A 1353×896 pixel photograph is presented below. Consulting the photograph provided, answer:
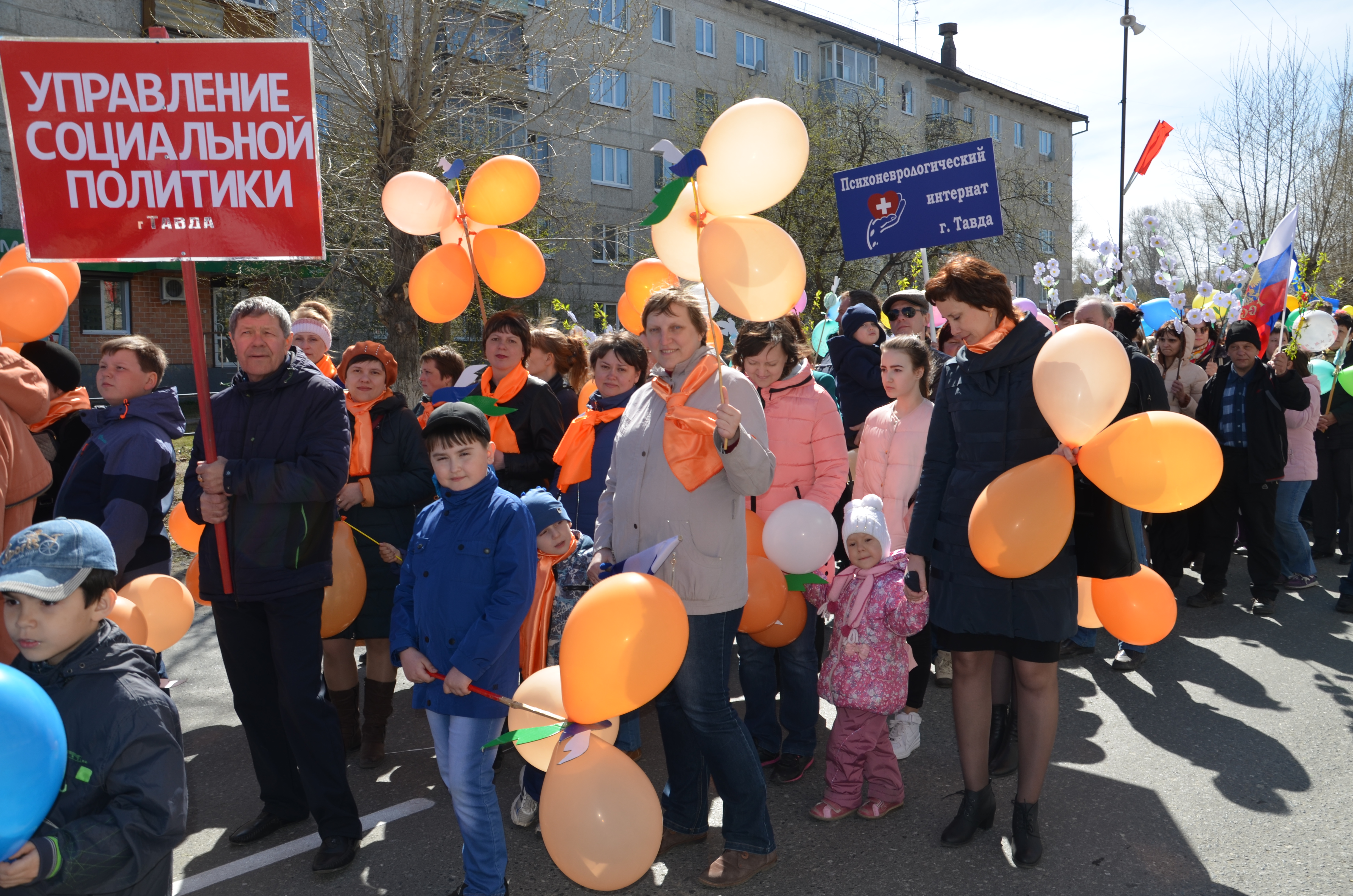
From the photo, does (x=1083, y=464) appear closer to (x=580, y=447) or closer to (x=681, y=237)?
(x=681, y=237)

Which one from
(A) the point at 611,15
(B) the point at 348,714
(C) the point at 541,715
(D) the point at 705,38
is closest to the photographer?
(C) the point at 541,715

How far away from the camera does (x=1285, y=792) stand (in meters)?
3.86

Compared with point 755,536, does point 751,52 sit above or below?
above

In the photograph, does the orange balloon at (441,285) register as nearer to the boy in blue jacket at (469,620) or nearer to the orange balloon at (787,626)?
the boy in blue jacket at (469,620)

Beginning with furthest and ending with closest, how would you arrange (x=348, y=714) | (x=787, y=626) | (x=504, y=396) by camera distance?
1. (x=504, y=396)
2. (x=348, y=714)
3. (x=787, y=626)

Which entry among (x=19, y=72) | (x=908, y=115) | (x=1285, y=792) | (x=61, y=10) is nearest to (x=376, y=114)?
(x=19, y=72)

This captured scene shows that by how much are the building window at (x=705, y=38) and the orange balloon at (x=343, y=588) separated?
97.2 ft

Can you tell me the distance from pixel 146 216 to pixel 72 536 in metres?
1.83

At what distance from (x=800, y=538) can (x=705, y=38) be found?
3051 centimetres

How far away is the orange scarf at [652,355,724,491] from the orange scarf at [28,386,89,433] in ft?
10.0

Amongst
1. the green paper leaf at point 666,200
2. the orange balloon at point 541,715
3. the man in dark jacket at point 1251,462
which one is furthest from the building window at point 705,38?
the orange balloon at point 541,715

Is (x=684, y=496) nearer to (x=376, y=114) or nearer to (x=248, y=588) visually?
(x=248, y=588)

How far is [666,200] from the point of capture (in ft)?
11.0

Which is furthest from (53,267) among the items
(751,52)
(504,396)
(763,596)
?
(751,52)
